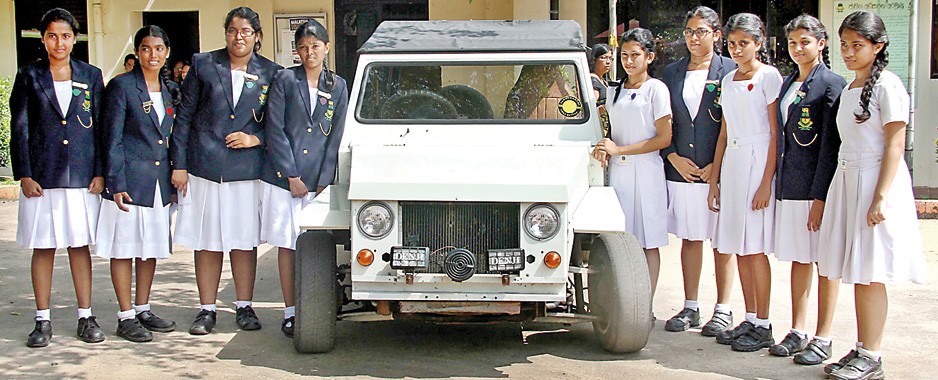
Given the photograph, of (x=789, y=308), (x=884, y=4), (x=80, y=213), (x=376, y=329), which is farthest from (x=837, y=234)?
(x=884, y=4)

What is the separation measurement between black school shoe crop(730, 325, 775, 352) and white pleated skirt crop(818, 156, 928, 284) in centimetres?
86

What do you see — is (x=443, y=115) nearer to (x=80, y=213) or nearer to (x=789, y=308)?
(x=80, y=213)

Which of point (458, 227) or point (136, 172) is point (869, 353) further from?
point (136, 172)

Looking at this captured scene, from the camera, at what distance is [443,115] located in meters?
6.43

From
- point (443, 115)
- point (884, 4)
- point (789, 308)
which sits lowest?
point (789, 308)

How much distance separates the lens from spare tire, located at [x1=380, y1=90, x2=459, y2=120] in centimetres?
644

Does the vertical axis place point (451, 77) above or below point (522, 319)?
above

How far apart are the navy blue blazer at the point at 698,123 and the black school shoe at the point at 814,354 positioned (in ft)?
3.97

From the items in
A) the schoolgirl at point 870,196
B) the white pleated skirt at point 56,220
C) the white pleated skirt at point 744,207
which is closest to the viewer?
the schoolgirl at point 870,196

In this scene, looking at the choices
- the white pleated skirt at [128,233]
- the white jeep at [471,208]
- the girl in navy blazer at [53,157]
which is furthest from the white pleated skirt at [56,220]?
the white jeep at [471,208]

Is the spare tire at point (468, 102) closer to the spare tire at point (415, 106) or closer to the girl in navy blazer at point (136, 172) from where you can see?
the spare tire at point (415, 106)

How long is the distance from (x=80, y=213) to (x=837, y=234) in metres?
4.17

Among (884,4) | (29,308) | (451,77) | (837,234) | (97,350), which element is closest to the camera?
(837,234)

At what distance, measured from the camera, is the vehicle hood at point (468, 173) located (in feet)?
17.5
